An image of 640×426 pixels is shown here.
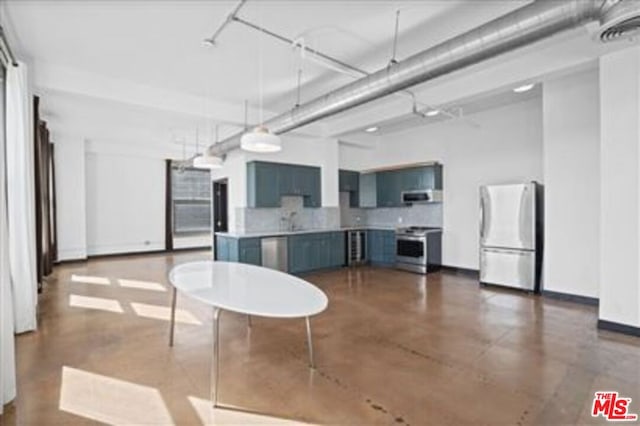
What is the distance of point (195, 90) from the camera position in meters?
5.12

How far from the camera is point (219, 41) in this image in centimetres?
363

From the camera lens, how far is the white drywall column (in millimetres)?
3340

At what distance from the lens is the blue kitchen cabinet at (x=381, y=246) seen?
728cm

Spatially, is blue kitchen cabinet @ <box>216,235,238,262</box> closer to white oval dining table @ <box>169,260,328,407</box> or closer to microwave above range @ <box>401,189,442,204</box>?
white oval dining table @ <box>169,260,328,407</box>

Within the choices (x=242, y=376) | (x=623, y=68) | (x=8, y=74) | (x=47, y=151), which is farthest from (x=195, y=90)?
(x=623, y=68)

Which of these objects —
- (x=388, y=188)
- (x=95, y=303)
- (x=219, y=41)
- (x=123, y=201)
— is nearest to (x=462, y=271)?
(x=388, y=188)

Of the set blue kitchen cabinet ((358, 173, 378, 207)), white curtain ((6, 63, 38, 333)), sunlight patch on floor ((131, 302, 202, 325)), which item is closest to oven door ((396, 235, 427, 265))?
blue kitchen cabinet ((358, 173, 378, 207))

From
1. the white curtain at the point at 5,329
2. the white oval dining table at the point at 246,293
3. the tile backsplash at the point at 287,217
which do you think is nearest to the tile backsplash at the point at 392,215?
the tile backsplash at the point at 287,217

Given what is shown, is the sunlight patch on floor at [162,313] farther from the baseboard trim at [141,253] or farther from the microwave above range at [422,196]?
the baseboard trim at [141,253]

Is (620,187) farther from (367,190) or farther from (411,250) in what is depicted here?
(367,190)

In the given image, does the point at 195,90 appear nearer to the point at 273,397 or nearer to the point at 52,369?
the point at 52,369

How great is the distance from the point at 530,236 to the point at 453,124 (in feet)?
8.91

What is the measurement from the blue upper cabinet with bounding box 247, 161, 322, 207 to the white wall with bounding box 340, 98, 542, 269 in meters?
2.19

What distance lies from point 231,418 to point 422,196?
226 inches
